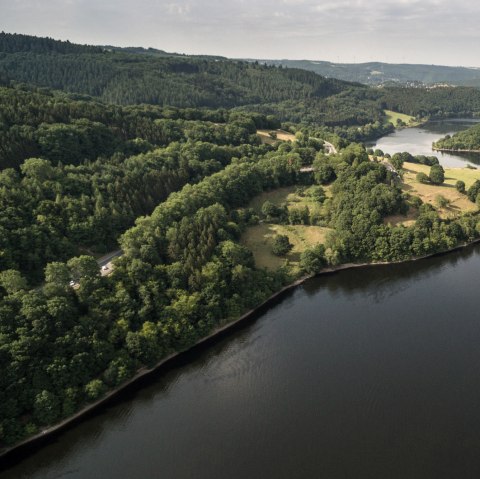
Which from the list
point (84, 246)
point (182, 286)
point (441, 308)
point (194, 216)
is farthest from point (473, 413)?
point (84, 246)

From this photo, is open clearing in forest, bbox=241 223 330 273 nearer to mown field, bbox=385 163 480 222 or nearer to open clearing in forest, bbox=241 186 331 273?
open clearing in forest, bbox=241 186 331 273

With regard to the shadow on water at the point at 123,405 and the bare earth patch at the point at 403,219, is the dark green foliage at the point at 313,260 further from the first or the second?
the bare earth patch at the point at 403,219

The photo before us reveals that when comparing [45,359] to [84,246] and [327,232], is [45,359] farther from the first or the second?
[327,232]

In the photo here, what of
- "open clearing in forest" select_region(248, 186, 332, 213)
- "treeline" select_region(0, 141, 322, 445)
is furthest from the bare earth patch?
"treeline" select_region(0, 141, 322, 445)

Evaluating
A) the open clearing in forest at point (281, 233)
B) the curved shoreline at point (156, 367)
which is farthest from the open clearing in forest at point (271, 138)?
the curved shoreline at point (156, 367)

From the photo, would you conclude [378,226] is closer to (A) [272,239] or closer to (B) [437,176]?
(A) [272,239]

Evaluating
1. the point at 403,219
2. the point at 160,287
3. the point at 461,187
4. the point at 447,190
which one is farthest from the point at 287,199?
the point at 160,287

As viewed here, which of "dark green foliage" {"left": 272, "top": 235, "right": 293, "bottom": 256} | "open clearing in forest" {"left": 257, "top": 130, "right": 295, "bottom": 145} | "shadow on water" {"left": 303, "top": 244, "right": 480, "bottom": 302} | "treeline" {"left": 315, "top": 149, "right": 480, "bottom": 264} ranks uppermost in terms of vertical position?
"open clearing in forest" {"left": 257, "top": 130, "right": 295, "bottom": 145}
